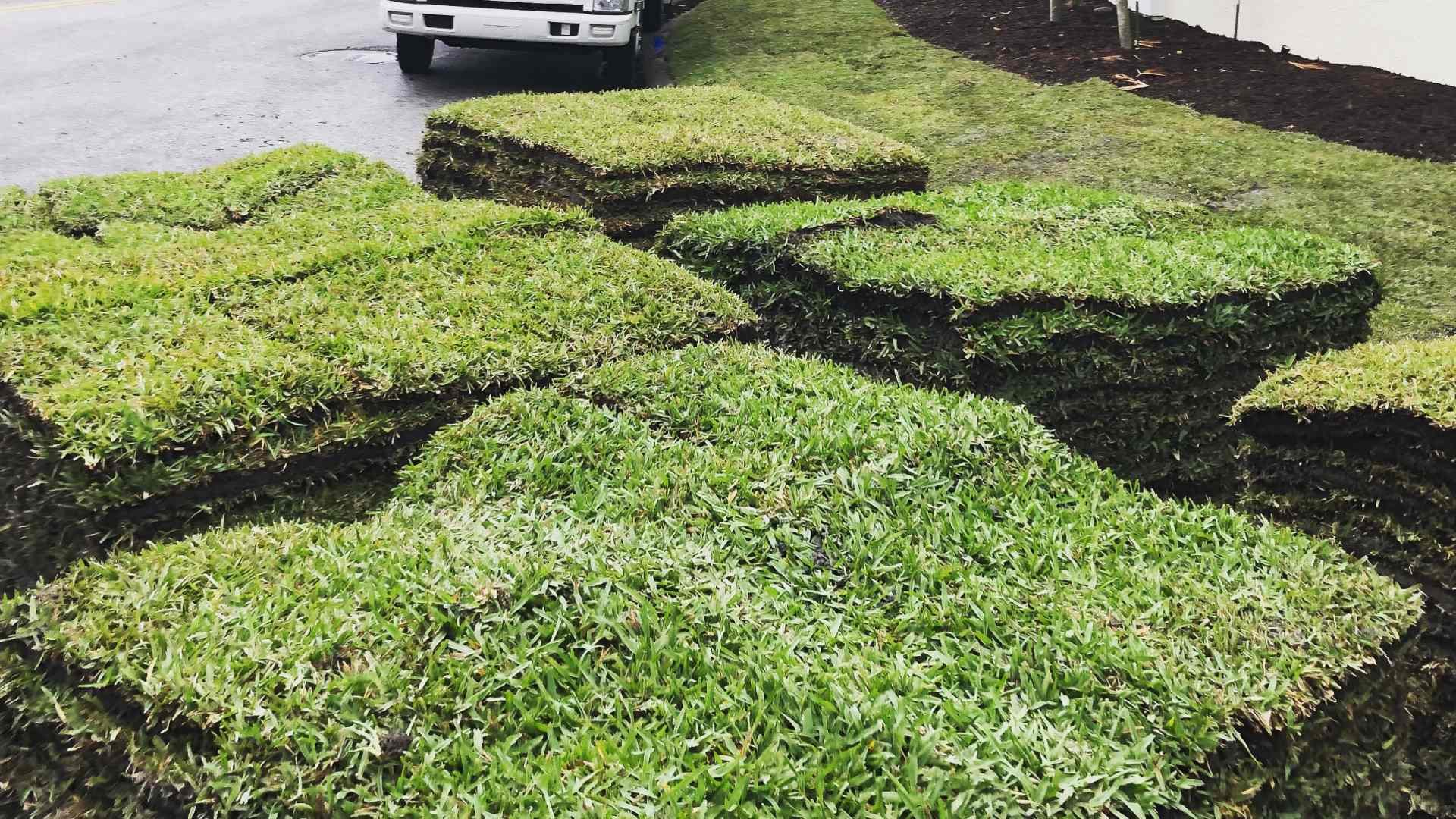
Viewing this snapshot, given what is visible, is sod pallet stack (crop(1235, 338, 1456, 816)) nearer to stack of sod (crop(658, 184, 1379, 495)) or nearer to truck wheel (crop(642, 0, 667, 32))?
stack of sod (crop(658, 184, 1379, 495))

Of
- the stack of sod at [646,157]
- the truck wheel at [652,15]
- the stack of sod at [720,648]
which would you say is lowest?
the stack of sod at [720,648]

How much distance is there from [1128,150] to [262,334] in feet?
19.8

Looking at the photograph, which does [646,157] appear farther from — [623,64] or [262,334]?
[623,64]

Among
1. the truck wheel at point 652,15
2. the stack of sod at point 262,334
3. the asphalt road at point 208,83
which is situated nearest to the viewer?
the stack of sod at point 262,334

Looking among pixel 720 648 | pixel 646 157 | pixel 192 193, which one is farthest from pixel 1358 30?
pixel 720 648

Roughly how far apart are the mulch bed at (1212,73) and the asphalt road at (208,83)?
4.38 metres

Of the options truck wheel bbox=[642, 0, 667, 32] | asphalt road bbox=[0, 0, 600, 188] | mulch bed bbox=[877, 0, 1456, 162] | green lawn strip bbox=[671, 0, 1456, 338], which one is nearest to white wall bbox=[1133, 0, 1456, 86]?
mulch bed bbox=[877, 0, 1456, 162]

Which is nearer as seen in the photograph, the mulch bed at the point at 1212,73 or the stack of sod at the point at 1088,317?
the stack of sod at the point at 1088,317

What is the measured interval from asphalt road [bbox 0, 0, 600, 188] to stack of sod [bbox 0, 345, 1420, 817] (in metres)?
5.22

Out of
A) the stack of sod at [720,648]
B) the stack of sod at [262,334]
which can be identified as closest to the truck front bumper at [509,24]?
the stack of sod at [262,334]

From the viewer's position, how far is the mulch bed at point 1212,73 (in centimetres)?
755

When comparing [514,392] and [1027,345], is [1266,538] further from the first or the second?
[514,392]

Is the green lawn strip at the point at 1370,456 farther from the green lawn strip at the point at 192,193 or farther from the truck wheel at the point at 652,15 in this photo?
the truck wheel at the point at 652,15

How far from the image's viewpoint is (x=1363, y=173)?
6570 millimetres
